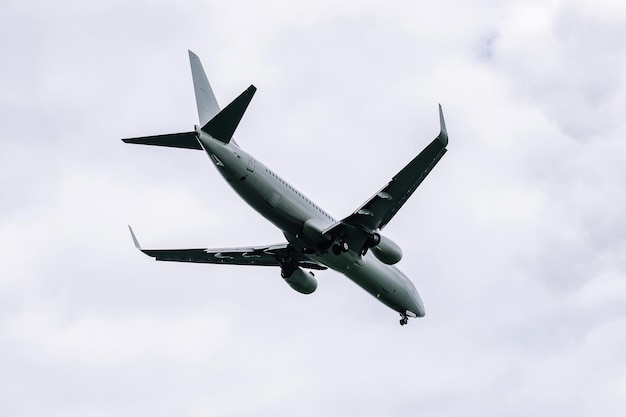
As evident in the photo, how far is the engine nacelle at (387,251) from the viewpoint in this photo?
136 feet

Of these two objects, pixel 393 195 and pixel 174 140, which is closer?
pixel 174 140

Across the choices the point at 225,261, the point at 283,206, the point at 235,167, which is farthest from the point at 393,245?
the point at 225,261

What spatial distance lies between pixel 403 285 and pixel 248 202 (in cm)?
1170

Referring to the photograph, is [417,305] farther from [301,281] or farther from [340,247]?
[340,247]

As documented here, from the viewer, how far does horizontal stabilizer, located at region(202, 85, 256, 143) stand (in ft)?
120

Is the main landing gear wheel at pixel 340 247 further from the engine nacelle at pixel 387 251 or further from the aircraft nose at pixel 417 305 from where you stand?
the aircraft nose at pixel 417 305

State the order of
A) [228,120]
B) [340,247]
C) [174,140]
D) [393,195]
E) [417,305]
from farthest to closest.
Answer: [417,305], [340,247], [393,195], [174,140], [228,120]

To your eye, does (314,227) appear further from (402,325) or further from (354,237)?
(402,325)

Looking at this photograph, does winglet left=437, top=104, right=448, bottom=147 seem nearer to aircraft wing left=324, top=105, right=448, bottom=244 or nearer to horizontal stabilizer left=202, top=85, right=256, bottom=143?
aircraft wing left=324, top=105, right=448, bottom=244

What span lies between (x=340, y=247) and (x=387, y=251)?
7.27 ft

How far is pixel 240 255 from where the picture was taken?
1902 inches

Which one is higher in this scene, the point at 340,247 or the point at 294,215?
the point at 340,247

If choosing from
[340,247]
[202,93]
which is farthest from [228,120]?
[340,247]

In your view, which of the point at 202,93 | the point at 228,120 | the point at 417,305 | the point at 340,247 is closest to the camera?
the point at 228,120
